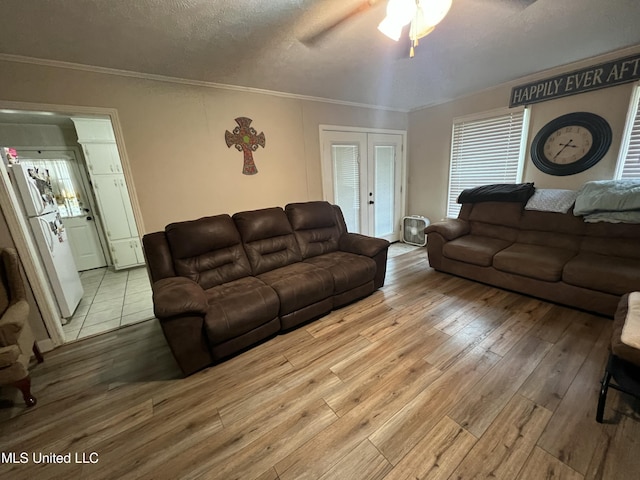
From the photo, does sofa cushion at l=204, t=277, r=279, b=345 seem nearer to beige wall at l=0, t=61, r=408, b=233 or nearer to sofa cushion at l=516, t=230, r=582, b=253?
beige wall at l=0, t=61, r=408, b=233

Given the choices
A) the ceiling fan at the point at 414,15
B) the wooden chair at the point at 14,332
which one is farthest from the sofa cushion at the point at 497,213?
the wooden chair at the point at 14,332

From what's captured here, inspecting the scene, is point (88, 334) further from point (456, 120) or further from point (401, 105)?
point (456, 120)

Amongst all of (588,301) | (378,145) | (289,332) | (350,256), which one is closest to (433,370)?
(289,332)

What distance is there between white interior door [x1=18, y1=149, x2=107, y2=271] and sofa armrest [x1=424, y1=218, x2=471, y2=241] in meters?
5.67

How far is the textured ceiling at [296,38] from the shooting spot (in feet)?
5.07

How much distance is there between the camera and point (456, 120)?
386 centimetres

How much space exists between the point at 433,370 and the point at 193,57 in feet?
10.4

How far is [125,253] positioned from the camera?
4.27 meters

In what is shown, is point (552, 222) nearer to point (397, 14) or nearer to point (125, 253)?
point (397, 14)

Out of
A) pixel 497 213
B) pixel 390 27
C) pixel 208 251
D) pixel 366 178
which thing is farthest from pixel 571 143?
pixel 208 251

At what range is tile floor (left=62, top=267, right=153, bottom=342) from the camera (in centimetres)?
257

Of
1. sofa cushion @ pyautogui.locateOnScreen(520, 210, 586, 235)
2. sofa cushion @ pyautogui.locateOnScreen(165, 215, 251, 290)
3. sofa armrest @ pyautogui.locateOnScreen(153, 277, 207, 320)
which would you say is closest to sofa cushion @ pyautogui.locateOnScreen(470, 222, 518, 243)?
sofa cushion @ pyautogui.locateOnScreen(520, 210, 586, 235)

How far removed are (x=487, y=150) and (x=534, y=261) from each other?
6.44 ft

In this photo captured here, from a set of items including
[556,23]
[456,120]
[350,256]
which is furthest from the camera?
[456,120]
